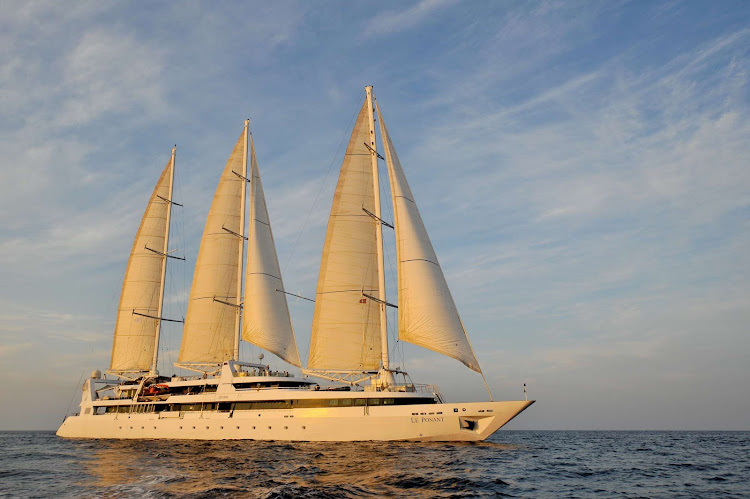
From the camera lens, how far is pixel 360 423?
99.3 ft

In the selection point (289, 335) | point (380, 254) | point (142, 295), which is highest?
point (142, 295)

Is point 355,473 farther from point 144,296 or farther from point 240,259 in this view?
point 144,296

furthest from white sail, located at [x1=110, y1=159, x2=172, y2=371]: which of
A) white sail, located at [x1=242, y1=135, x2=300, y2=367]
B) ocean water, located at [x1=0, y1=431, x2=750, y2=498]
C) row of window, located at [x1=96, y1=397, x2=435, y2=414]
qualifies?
ocean water, located at [x1=0, y1=431, x2=750, y2=498]

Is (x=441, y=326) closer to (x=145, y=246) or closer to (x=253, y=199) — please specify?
(x=253, y=199)

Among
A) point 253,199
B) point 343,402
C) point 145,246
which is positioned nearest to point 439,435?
point 343,402

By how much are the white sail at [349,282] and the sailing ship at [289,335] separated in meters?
0.07

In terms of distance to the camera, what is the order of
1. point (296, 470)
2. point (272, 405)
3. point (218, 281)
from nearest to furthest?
point (296, 470) → point (272, 405) → point (218, 281)

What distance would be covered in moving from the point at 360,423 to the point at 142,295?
89.2 ft

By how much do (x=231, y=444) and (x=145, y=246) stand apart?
75.3 feet

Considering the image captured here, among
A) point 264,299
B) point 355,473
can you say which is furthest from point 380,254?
point 355,473

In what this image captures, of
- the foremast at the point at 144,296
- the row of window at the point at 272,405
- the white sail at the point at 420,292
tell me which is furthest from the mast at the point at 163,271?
the white sail at the point at 420,292

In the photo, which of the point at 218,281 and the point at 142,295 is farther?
the point at 142,295

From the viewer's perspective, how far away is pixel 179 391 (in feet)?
130

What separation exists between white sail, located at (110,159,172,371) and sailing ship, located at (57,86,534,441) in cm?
11
